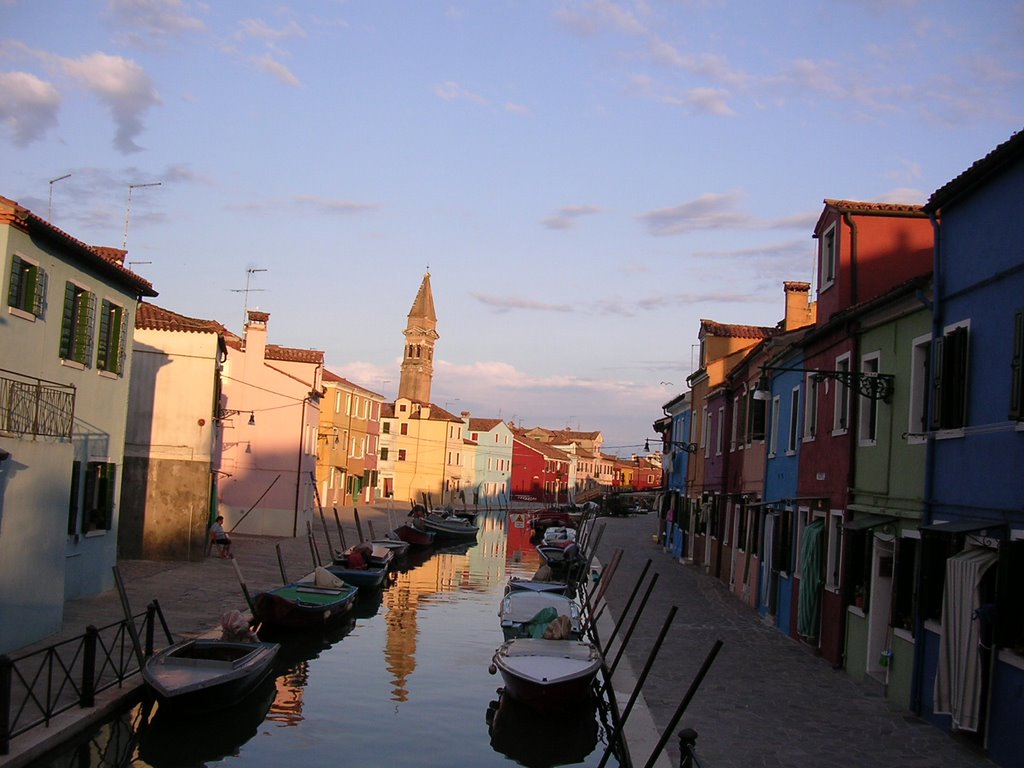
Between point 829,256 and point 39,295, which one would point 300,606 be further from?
point 829,256

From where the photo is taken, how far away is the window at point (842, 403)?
18.7m

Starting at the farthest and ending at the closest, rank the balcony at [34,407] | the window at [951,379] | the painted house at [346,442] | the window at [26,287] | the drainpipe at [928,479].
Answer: the painted house at [346,442]
the window at [26,287]
the balcony at [34,407]
the drainpipe at [928,479]
the window at [951,379]

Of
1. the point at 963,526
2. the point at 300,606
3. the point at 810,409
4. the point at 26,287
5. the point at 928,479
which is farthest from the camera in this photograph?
the point at 300,606

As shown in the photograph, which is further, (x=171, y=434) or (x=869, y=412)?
(x=171, y=434)

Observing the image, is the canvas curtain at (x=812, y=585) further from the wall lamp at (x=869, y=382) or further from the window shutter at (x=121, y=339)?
the window shutter at (x=121, y=339)

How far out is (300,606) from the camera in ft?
74.0

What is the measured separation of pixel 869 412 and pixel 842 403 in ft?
4.79

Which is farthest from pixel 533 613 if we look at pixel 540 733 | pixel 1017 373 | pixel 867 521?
pixel 1017 373

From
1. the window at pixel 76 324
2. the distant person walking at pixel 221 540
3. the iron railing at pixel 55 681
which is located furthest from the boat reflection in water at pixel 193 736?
the distant person walking at pixel 221 540

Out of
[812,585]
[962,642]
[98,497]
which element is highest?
[98,497]

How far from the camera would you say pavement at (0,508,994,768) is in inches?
485

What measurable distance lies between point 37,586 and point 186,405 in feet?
50.9

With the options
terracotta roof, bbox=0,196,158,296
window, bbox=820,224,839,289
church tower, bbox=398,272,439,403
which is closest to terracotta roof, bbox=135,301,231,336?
terracotta roof, bbox=0,196,158,296

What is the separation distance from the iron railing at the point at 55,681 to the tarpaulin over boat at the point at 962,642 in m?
10.4
